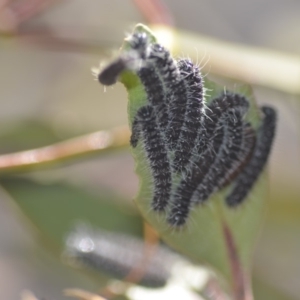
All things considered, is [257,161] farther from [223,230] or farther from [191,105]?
[191,105]

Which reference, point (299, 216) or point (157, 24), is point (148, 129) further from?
point (299, 216)

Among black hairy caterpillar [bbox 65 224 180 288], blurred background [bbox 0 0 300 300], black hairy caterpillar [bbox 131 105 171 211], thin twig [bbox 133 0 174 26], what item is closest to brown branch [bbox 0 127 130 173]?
blurred background [bbox 0 0 300 300]

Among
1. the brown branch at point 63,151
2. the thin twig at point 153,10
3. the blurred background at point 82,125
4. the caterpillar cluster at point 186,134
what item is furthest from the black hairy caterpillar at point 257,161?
the thin twig at point 153,10

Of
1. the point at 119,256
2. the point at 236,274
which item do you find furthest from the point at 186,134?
the point at 119,256

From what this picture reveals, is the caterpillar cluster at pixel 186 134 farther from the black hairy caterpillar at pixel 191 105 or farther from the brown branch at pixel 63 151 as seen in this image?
the brown branch at pixel 63 151

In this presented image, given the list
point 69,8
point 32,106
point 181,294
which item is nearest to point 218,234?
point 181,294

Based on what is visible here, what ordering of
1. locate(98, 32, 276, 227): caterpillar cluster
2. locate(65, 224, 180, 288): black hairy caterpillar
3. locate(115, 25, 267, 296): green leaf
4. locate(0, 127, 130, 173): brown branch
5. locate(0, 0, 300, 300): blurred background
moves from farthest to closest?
locate(0, 0, 300, 300): blurred background
locate(0, 127, 130, 173): brown branch
locate(65, 224, 180, 288): black hairy caterpillar
locate(115, 25, 267, 296): green leaf
locate(98, 32, 276, 227): caterpillar cluster

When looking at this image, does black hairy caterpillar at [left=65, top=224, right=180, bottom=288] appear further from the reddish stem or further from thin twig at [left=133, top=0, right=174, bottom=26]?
thin twig at [left=133, top=0, right=174, bottom=26]
